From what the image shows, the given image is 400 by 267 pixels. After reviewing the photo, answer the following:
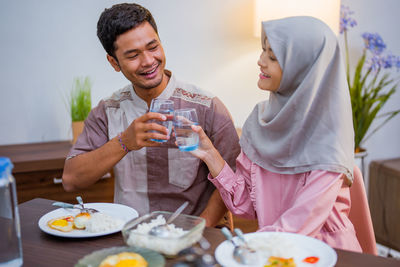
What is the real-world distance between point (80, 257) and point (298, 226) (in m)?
0.69

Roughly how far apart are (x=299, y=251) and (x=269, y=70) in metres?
0.67

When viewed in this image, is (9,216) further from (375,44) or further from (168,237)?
(375,44)

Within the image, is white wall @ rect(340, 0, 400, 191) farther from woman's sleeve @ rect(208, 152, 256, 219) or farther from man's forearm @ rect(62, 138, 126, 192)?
man's forearm @ rect(62, 138, 126, 192)

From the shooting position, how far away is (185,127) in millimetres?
1475

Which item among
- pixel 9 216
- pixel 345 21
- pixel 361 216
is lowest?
pixel 361 216

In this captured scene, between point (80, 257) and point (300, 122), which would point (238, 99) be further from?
point (80, 257)

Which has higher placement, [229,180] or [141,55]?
[141,55]

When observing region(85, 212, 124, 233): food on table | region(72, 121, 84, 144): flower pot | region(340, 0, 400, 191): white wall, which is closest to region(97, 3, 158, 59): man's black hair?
region(85, 212, 124, 233): food on table

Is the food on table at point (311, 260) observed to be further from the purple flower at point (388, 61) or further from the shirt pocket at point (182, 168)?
the purple flower at point (388, 61)

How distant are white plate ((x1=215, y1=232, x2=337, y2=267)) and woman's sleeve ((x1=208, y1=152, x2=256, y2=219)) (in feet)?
1.41

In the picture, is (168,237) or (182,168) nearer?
(168,237)

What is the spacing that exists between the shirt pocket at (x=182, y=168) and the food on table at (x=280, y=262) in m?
0.89

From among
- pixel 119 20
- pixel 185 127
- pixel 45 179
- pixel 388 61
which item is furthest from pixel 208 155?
pixel 388 61

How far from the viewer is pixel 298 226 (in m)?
1.36
